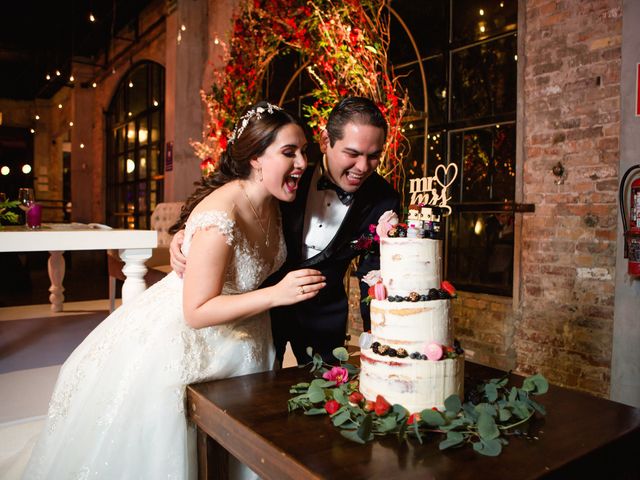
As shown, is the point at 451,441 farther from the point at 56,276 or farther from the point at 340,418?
the point at 56,276

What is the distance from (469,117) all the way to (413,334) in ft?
10.7

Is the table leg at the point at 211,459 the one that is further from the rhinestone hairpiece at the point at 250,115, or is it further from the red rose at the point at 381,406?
the rhinestone hairpiece at the point at 250,115

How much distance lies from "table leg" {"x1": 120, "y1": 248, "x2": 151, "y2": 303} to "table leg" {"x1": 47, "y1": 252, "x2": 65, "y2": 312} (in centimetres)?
256

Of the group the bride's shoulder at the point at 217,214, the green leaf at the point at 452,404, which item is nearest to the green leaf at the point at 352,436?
the green leaf at the point at 452,404

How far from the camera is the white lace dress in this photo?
167cm

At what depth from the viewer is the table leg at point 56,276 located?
5559mm

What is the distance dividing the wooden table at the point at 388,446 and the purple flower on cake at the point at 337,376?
135 mm

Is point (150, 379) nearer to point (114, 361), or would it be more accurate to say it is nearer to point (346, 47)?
point (114, 361)

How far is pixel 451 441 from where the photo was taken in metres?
1.18

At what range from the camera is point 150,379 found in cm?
172

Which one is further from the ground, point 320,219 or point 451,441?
point 320,219

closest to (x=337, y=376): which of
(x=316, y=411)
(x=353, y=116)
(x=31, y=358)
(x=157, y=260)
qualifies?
(x=316, y=411)

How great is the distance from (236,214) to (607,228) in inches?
95.2

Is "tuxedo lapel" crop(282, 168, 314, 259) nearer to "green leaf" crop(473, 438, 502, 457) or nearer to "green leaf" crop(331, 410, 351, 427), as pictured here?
"green leaf" crop(331, 410, 351, 427)
